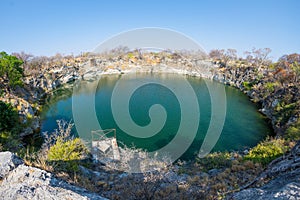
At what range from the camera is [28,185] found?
104 inches

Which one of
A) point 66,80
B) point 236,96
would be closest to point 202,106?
point 236,96

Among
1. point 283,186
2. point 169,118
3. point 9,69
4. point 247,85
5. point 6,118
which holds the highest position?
point 9,69

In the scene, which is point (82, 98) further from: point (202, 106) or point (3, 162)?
point (3, 162)

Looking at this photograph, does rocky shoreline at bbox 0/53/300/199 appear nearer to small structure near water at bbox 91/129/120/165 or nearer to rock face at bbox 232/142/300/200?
rock face at bbox 232/142/300/200

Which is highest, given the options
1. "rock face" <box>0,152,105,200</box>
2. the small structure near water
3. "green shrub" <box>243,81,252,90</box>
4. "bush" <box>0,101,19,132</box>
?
"green shrub" <box>243,81,252,90</box>

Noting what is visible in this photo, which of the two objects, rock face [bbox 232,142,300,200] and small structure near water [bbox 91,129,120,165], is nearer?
rock face [bbox 232,142,300,200]

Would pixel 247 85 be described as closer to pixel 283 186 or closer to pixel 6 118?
pixel 283 186

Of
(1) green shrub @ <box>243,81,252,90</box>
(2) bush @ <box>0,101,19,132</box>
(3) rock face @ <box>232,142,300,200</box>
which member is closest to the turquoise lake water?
(2) bush @ <box>0,101,19,132</box>

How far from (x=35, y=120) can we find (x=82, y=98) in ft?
40.0

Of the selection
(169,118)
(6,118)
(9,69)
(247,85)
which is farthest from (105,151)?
(247,85)

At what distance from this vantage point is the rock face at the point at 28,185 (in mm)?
2449

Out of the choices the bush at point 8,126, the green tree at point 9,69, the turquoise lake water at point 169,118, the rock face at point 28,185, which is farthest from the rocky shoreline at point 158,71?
the rock face at point 28,185

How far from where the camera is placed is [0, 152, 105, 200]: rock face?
2.45m

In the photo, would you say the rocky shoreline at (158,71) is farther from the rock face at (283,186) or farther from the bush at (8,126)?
the bush at (8,126)
